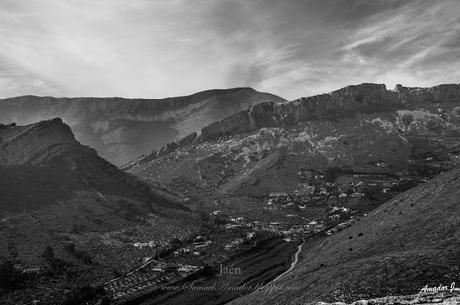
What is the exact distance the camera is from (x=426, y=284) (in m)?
49.0

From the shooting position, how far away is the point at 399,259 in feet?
195

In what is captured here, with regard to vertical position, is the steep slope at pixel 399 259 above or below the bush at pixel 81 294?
above

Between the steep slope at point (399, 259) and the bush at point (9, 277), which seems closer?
the steep slope at point (399, 259)

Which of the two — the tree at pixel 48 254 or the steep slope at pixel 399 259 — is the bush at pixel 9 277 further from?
the steep slope at pixel 399 259

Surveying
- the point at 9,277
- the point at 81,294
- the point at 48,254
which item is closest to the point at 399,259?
the point at 81,294

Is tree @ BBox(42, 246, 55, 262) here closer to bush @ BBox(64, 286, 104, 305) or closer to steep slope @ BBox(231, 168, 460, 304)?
bush @ BBox(64, 286, 104, 305)

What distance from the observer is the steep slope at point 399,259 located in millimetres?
51062

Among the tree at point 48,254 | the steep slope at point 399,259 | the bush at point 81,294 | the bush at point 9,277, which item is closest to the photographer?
the steep slope at point 399,259

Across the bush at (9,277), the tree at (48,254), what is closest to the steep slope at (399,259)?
the bush at (9,277)

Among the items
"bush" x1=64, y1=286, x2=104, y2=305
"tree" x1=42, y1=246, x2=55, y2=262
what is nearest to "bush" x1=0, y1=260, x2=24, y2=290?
"tree" x1=42, y1=246, x2=55, y2=262

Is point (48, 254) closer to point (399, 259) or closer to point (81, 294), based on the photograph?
point (81, 294)

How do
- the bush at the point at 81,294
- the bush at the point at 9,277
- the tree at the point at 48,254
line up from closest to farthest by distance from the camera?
the bush at the point at 81,294 → the bush at the point at 9,277 → the tree at the point at 48,254

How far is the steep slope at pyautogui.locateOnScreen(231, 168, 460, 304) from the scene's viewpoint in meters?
51.1

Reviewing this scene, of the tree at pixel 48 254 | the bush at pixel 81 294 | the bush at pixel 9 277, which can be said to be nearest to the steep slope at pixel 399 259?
the bush at pixel 81 294
